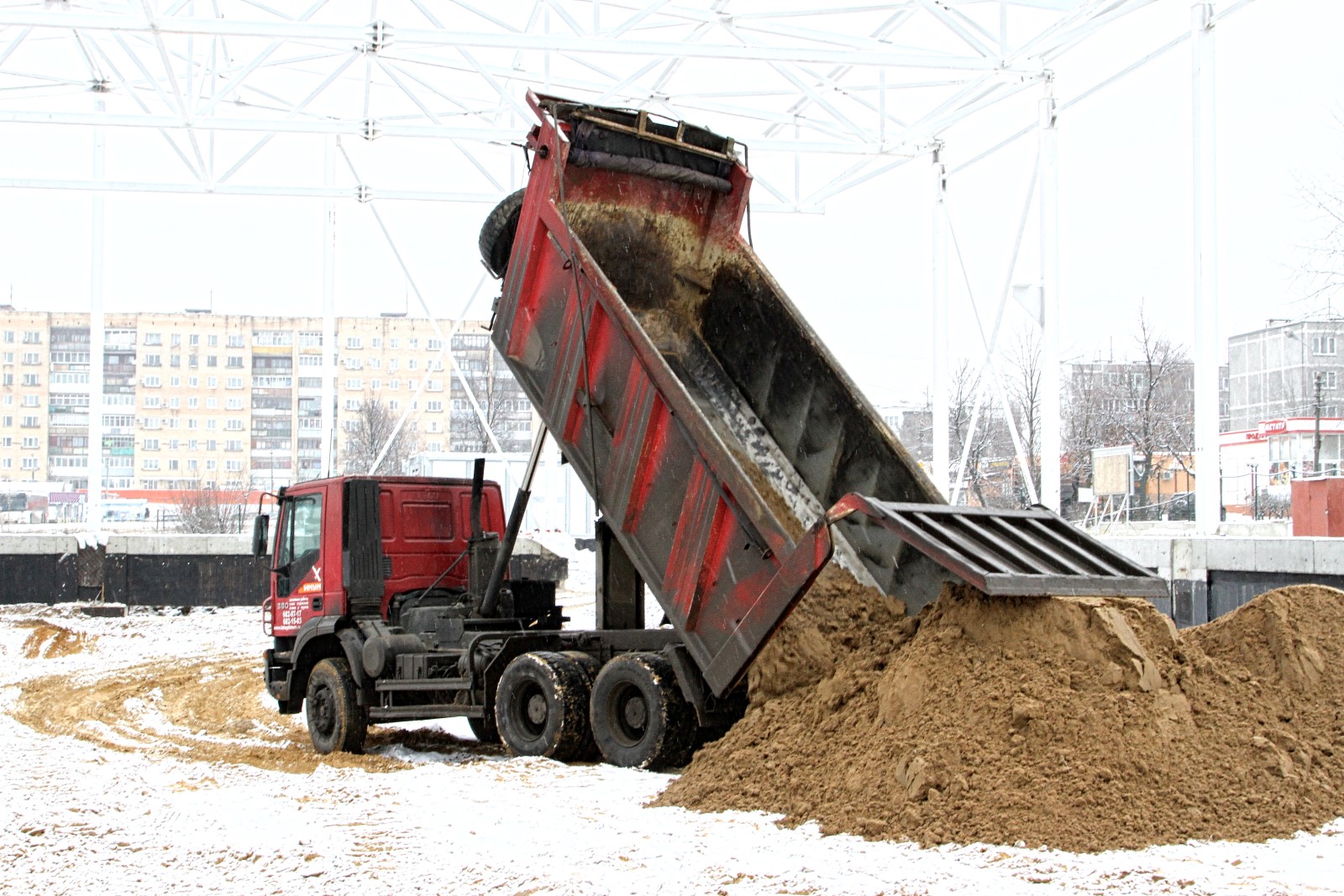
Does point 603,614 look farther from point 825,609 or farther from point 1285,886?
point 1285,886

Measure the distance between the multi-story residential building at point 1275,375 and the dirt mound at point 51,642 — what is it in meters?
49.9

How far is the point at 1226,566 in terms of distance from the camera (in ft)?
41.4

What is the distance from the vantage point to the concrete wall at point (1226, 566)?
11.5 meters

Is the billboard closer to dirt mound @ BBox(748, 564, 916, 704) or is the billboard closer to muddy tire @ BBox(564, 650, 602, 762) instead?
muddy tire @ BBox(564, 650, 602, 762)

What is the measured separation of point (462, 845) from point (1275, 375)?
68727 millimetres

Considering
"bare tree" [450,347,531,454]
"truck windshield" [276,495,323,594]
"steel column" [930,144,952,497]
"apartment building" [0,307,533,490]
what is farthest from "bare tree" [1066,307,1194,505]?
"apartment building" [0,307,533,490]

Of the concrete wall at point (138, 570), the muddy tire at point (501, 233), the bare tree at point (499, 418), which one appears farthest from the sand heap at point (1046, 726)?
the bare tree at point (499, 418)

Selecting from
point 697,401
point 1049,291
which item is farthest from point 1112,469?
point 697,401

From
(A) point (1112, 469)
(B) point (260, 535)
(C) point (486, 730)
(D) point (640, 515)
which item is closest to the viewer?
(D) point (640, 515)

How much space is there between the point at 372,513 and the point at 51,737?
11.1 feet

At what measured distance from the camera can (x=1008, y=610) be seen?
7293 mm

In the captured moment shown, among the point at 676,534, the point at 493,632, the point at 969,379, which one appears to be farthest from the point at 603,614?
the point at 969,379

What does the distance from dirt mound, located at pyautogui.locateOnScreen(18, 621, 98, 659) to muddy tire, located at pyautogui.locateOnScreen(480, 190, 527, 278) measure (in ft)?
38.5

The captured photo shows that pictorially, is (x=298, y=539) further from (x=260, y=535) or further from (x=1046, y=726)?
(x=1046, y=726)
